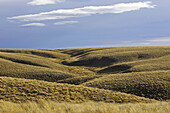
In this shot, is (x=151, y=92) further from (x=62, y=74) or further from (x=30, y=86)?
(x=62, y=74)

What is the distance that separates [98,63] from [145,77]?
3650 cm

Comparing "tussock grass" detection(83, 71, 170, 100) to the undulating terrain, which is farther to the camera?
"tussock grass" detection(83, 71, 170, 100)

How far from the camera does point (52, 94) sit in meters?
24.3

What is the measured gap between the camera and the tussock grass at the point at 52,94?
75.8 ft

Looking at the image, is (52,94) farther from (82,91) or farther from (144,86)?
(144,86)

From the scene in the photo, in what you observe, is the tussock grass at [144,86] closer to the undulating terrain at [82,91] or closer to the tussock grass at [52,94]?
the undulating terrain at [82,91]

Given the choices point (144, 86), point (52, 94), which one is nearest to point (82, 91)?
point (52, 94)

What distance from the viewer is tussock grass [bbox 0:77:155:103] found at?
2311 cm

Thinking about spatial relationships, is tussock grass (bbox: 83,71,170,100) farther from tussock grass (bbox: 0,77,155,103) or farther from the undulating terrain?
tussock grass (bbox: 0,77,155,103)

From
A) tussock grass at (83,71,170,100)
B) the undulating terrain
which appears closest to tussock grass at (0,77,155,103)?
the undulating terrain

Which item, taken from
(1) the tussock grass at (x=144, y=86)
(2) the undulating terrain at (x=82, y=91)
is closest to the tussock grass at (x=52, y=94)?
(2) the undulating terrain at (x=82, y=91)

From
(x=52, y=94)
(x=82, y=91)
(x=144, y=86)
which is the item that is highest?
(x=52, y=94)

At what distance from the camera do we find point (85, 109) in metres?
10.0

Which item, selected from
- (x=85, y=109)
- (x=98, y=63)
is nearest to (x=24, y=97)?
(x=85, y=109)
